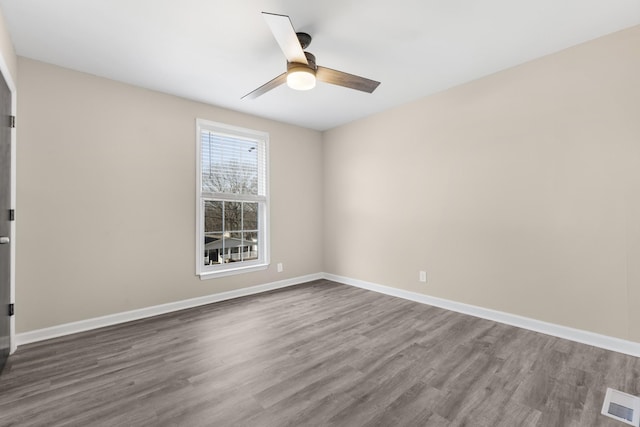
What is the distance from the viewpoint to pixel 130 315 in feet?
10.2

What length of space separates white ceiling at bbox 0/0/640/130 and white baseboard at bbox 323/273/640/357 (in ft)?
8.38

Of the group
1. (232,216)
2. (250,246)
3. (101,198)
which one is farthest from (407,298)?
(101,198)

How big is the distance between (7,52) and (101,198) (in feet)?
4.44

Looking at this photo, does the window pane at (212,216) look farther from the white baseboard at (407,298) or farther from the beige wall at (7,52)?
the beige wall at (7,52)

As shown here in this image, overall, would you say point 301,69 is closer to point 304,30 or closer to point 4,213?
point 304,30

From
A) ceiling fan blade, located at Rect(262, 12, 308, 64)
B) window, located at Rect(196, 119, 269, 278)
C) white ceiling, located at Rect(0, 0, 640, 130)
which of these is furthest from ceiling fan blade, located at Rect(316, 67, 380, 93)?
window, located at Rect(196, 119, 269, 278)

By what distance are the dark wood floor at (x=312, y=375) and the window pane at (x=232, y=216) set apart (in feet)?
4.61

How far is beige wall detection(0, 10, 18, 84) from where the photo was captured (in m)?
2.06

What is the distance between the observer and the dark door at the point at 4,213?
7.09 ft

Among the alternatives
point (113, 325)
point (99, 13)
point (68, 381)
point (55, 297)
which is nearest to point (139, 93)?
point (99, 13)

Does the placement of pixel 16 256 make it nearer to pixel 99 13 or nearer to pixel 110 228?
pixel 110 228

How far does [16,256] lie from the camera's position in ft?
8.33

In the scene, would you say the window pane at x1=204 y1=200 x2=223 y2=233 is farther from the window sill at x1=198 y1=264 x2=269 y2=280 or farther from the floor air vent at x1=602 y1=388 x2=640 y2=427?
the floor air vent at x1=602 y1=388 x2=640 y2=427

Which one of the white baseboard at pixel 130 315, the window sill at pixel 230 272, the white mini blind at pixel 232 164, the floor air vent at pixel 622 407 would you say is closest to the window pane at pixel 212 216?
the white mini blind at pixel 232 164
